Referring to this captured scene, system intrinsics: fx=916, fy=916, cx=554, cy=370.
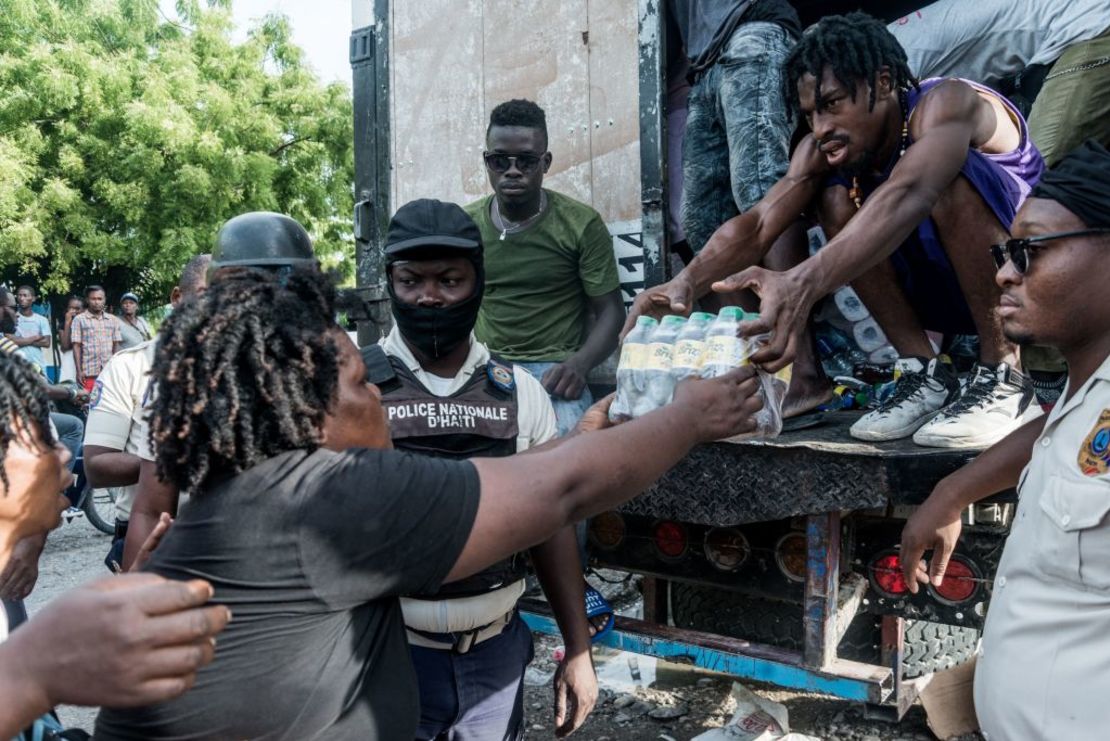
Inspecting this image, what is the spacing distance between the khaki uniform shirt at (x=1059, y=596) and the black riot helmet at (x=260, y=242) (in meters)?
2.31

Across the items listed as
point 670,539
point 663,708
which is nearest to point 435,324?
point 670,539

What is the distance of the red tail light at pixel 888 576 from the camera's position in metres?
2.58

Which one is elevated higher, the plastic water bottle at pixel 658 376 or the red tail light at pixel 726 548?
the plastic water bottle at pixel 658 376

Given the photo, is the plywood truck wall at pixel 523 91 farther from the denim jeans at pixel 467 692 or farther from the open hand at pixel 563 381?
the denim jeans at pixel 467 692

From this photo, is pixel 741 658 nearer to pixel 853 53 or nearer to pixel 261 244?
pixel 853 53

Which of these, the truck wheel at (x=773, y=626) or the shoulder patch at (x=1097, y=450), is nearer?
the shoulder patch at (x=1097, y=450)

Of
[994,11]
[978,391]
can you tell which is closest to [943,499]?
[978,391]

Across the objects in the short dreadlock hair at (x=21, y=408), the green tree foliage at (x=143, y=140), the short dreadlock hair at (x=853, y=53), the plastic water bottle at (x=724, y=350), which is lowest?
the short dreadlock hair at (x=21, y=408)

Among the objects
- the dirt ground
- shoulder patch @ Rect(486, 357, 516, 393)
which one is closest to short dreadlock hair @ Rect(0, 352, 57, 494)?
shoulder patch @ Rect(486, 357, 516, 393)

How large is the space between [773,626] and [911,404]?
3.33 ft

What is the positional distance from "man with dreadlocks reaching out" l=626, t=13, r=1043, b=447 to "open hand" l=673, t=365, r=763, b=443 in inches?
6.7

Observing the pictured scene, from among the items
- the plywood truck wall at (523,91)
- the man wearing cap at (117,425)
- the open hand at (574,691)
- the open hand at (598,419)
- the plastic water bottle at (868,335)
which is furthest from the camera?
the plywood truck wall at (523,91)

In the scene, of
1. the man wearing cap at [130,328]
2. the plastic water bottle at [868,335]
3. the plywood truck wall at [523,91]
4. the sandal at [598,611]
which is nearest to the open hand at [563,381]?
the plywood truck wall at [523,91]

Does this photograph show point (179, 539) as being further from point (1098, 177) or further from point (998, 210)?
point (998, 210)
